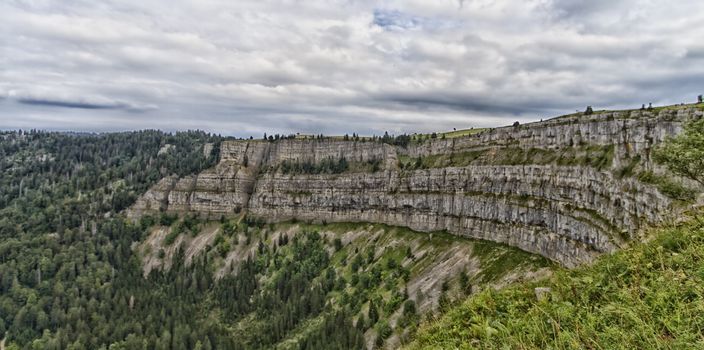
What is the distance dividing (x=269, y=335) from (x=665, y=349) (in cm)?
14735

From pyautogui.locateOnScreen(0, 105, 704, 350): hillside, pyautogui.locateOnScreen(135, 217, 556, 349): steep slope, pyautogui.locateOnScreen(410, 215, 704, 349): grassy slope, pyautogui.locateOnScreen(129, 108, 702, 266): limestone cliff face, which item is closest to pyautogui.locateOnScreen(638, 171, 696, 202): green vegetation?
pyautogui.locateOnScreen(0, 105, 704, 350): hillside

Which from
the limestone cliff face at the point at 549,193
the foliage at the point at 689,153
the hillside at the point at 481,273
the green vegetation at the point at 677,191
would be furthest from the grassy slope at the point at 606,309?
the limestone cliff face at the point at 549,193

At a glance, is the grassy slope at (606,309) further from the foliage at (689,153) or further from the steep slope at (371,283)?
the steep slope at (371,283)

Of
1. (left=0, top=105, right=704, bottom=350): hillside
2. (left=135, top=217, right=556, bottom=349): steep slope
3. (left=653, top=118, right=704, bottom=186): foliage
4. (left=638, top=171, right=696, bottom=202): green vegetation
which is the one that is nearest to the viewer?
(left=0, top=105, right=704, bottom=350): hillside

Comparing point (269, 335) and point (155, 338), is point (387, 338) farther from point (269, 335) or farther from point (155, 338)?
point (155, 338)

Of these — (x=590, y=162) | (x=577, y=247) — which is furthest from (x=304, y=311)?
(x=590, y=162)

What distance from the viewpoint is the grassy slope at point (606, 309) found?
1349 centimetres

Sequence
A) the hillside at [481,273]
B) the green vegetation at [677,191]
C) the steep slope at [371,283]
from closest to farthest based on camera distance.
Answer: the hillside at [481,273], the green vegetation at [677,191], the steep slope at [371,283]

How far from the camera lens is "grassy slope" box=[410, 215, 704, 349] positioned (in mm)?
13492

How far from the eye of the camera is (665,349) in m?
12.3

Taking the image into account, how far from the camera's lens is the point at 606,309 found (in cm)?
1507

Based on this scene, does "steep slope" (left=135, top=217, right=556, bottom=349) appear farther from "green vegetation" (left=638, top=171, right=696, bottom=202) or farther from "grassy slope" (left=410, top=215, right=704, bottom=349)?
"grassy slope" (left=410, top=215, right=704, bottom=349)

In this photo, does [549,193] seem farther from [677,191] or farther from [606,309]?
[606,309]

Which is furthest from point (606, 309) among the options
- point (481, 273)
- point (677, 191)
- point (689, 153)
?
point (481, 273)
